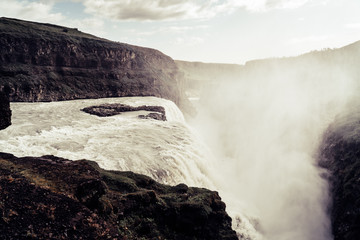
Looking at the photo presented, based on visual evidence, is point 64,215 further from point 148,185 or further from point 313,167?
point 313,167

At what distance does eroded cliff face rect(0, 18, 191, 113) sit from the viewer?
42094 mm

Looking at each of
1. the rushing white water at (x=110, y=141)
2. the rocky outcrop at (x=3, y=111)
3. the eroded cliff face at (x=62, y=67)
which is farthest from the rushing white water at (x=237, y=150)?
the rocky outcrop at (x=3, y=111)

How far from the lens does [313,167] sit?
1158 inches

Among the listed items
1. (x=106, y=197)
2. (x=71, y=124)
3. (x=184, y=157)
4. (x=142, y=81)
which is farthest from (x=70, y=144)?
(x=142, y=81)

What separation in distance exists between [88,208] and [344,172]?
23109 mm

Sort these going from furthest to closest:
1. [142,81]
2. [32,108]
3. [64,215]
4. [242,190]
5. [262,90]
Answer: [262,90] → [142,81] → [32,108] → [242,190] → [64,215]

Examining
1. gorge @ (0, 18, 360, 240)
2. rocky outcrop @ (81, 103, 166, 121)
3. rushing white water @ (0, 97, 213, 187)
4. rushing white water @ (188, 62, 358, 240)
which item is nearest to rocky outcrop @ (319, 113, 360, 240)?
gorge @ (0, 18, 360, 240)

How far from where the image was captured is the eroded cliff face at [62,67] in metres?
42.1

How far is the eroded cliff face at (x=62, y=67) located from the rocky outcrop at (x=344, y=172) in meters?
43.2

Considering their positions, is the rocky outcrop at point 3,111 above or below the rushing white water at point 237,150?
above

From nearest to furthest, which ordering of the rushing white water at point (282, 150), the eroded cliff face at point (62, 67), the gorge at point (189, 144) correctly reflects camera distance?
the gorge at point (189, 144), the rushing white water at point (282, 150), the eroded cliff face at point (62, 67)

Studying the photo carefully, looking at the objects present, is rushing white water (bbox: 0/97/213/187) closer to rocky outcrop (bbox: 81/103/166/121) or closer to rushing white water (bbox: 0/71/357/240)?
rushing white water (bbox: 0/71/357/240)

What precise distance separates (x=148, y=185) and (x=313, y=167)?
78.9 ft

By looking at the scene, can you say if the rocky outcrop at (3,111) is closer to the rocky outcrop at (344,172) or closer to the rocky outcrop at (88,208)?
the rocky outcrop at (88,208)
